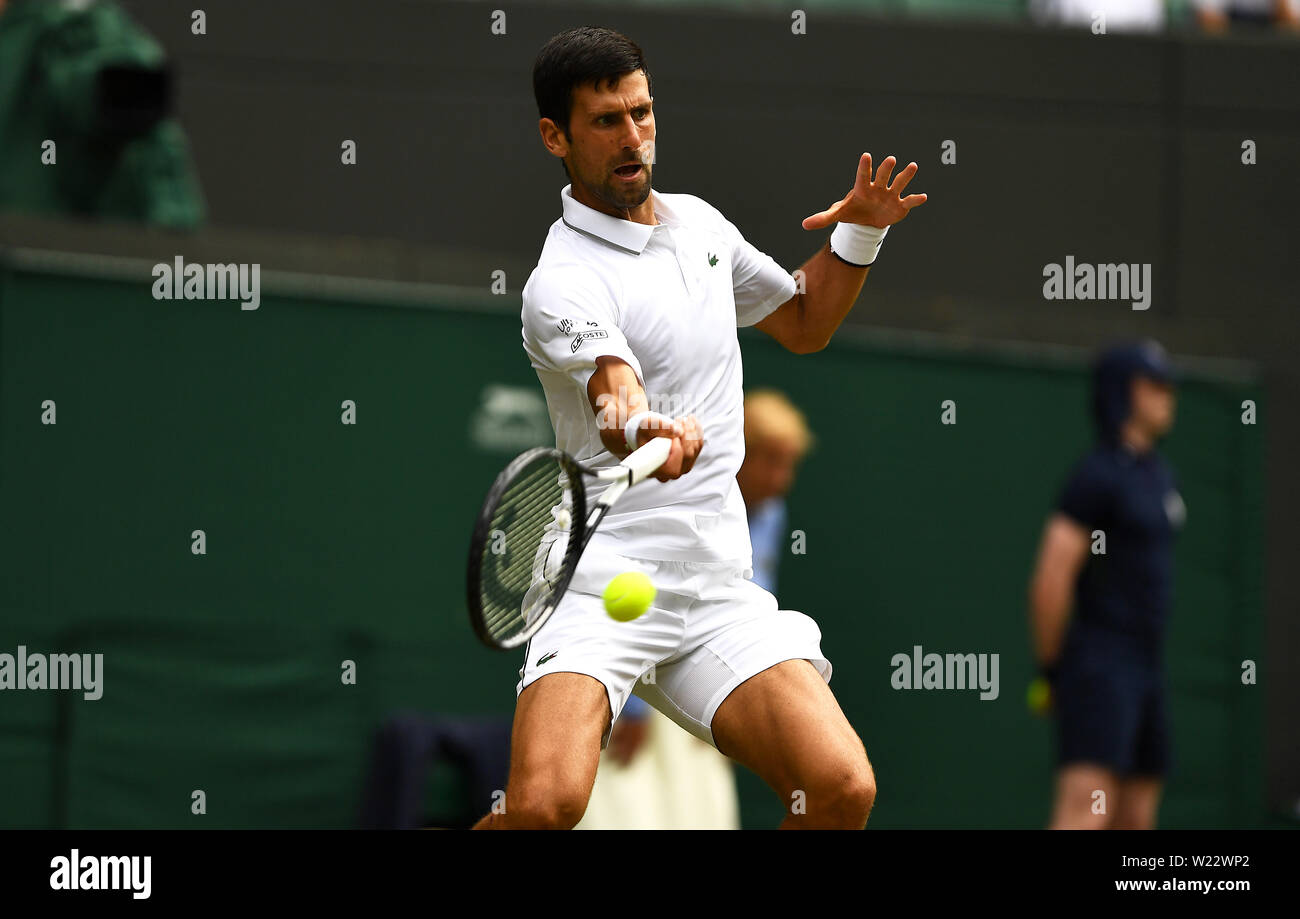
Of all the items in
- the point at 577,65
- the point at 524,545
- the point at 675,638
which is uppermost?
the point at 577,65

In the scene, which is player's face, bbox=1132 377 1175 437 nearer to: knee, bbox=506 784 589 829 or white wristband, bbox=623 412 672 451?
white wristband, bbox=623 412 672 451

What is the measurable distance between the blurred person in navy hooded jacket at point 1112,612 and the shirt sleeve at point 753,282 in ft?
11.0

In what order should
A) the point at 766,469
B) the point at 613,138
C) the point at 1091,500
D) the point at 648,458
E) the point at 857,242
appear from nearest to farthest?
the point at 648,458, the point at 613,138, the point at 857,242, the point at 766,469, the point at 1091,500

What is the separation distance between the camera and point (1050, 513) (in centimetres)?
888

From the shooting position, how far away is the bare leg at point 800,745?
428cm

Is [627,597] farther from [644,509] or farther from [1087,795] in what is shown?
[1087,795]

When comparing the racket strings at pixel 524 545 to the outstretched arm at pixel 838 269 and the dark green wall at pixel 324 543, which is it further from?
the dark green wall at pixel 324 543

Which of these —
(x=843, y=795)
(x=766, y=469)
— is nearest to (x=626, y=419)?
(x=843, y=795)

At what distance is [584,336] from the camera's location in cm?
423

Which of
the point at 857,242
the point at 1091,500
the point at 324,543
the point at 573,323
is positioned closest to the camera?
the point at 573,323

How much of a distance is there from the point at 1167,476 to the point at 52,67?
4988 mm

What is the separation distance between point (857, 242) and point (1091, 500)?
338 centimetres

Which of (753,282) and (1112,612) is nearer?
(753,282)

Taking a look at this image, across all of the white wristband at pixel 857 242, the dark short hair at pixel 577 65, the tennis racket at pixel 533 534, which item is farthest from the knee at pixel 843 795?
the dark short hair at pixel 577 65
